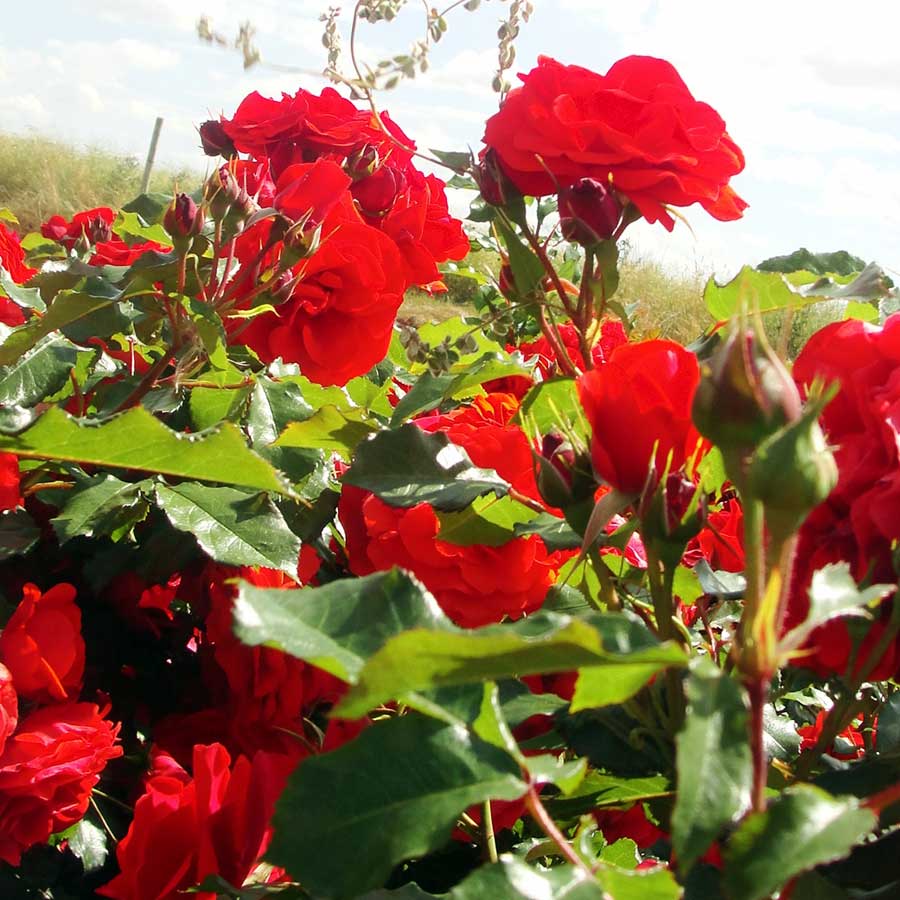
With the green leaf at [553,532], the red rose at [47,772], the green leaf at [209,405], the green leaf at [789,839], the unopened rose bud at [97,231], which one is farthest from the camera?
the unopened rose bud at [97,231]

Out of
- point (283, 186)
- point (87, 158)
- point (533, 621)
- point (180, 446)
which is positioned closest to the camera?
point (533, 621)

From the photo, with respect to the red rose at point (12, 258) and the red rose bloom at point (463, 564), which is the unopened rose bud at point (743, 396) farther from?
the red rose at point (12, 258)

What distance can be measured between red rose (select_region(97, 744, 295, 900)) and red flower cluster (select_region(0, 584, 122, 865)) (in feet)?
0.27

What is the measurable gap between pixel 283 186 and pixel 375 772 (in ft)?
1.74

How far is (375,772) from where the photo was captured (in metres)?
0.30

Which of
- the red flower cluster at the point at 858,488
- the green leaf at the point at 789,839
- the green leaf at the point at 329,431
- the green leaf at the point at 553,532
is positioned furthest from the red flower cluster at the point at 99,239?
the green leaf at the point at 789,839

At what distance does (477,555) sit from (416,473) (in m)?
0.08

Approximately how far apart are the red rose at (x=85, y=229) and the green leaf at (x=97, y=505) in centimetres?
49

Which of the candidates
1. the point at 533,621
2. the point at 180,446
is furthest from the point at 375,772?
the point at 180,446

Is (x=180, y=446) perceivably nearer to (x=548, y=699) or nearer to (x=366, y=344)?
(x=548, y=699)

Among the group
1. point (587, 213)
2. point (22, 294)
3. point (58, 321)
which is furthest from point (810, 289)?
point (22, 294)

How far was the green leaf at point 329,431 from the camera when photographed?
57 centimetres

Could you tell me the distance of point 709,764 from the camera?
0.77 ft

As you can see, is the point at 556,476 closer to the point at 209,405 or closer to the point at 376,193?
the point at 209,405
